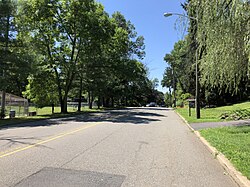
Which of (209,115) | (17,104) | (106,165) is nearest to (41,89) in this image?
(17,104)

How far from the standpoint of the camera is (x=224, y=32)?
9367 millimetres

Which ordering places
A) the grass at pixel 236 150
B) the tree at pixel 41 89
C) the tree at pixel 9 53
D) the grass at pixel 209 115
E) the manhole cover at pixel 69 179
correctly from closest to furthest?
the manhole cover at pixel 69 179
the grass at pixel 236 150
the grass at pixel 209 115
the tree at pixel 9 53
the tree at pixel 41 89

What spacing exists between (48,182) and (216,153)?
532cm

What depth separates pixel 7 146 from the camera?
920 centimetres

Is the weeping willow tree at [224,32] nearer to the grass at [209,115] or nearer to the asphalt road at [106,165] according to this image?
the asphalt road at [106,165]

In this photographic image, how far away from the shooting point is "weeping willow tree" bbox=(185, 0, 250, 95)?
29.1 feet

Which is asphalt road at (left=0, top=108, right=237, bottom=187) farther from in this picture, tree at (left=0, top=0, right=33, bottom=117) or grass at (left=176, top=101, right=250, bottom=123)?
tree at (left=0, top=0, right=33, bottom=117)

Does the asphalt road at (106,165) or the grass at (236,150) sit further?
the grass at (236,150)

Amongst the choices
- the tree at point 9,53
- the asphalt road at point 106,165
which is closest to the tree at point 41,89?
the tree at point 9,53

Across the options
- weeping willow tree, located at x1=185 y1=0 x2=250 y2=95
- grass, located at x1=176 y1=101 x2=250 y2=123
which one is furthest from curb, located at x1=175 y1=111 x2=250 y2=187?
grass, located at x1=176 y1=101 x2=250 y2=123

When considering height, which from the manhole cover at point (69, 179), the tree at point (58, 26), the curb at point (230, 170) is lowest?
the curb at point (230, 170)

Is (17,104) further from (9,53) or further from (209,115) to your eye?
(209,115)

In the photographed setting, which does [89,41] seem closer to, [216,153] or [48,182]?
[216,153]

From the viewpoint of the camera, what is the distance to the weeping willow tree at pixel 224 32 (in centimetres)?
886
